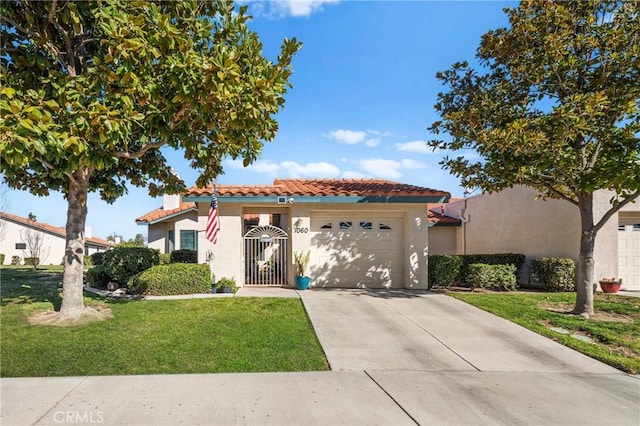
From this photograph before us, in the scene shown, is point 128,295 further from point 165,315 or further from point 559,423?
point 559,423

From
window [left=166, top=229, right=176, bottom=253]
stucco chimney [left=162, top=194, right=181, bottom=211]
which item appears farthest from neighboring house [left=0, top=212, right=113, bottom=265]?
stucco chimney [left=162, top=194, right=181, bottom=211]

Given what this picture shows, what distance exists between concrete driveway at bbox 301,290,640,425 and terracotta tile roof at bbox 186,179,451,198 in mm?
4139

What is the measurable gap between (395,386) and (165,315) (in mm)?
5369

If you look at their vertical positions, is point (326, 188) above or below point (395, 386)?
above

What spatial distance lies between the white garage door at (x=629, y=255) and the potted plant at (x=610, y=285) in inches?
45.2

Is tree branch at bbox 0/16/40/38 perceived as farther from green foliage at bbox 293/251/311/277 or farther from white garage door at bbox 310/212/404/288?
white garage door at bbox 310/212/404/288

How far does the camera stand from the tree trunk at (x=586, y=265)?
9.34 meters

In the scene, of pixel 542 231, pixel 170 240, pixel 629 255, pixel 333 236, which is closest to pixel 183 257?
pixel 333 236

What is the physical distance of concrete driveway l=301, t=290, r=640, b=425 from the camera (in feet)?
14.7

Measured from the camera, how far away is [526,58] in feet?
31.1

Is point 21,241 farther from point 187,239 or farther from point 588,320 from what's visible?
point 588,320

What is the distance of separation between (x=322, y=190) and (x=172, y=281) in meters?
5.37

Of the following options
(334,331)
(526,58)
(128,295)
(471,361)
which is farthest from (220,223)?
(526,58)

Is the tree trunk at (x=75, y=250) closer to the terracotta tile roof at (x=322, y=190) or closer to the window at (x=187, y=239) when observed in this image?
the terracotta tile roof at (x=322, y=190)
